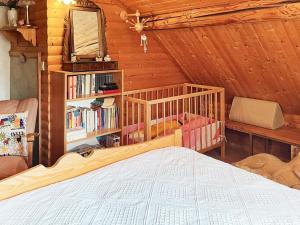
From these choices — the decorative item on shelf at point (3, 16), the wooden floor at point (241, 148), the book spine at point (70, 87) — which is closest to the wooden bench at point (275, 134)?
the wooden floor at point (241, 148)

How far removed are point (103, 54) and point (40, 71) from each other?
0.69 metres

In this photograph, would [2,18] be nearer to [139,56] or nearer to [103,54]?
[103,54]

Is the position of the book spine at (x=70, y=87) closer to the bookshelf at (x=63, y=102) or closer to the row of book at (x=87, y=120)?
the bookshelf at (x=63, y=102)

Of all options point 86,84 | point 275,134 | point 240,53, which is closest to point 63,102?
point 86,84

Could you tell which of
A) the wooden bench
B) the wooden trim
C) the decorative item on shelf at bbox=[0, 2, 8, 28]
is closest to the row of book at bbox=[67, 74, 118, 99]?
the decorative item on shelf at bbox=[0, 2, 8, 28]

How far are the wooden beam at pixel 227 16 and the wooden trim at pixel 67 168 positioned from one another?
128 cm

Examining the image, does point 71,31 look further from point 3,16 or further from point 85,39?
point 3,16

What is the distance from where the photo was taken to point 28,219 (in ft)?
4.69

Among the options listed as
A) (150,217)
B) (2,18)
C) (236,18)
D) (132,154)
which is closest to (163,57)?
(236,18)

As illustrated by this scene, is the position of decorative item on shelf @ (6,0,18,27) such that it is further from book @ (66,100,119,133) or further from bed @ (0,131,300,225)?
bed @ (0,131,300,225)

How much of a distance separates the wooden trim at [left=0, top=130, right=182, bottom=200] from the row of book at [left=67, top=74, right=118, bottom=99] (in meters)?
1.09

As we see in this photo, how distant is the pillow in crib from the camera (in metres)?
2.76

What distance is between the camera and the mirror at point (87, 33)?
10.2 ft

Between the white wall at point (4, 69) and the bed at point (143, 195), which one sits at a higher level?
the white wall at point (4, 69)
